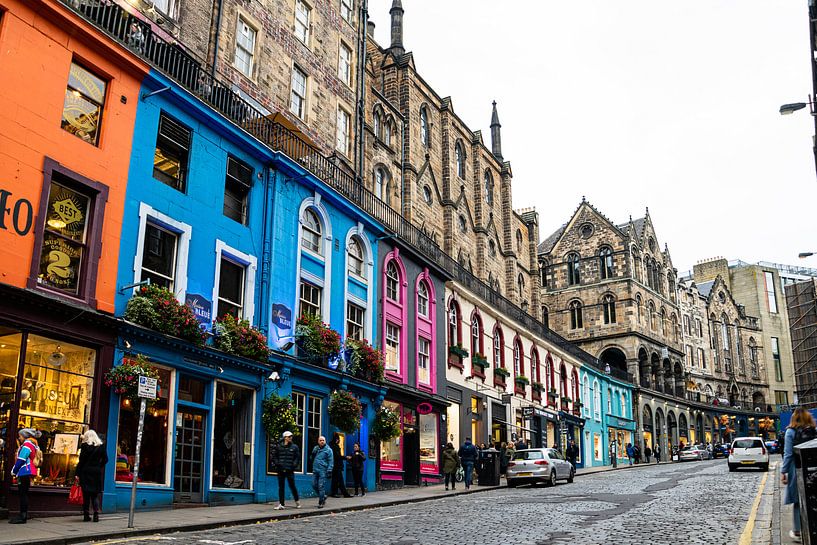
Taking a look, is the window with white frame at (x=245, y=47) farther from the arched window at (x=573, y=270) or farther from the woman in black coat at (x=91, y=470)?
the arched window at (x=573, y=270)

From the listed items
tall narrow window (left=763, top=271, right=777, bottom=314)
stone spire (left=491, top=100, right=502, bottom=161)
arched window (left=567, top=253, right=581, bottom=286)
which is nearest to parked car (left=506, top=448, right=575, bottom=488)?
stone spire (left=491, top=100, right=502, bottom=161)

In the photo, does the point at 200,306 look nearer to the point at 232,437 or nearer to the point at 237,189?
the point at 232,437

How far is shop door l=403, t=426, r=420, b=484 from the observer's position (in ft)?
85.0

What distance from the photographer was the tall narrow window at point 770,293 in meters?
101

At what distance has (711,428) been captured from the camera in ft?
265

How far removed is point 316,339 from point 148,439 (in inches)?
246

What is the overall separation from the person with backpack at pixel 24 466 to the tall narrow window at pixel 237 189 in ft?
27.6

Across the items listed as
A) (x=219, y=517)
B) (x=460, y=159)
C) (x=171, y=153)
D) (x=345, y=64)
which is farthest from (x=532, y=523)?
(x=460, y=159)

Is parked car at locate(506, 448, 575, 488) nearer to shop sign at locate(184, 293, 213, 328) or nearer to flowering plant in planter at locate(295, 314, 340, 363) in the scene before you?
flowering plant in planter at locate(295, 314, 340, 363)

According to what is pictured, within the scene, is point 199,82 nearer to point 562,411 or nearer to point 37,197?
point 37,197

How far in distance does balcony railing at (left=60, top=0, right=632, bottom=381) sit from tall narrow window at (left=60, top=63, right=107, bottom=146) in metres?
1.03

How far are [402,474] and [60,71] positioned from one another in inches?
659

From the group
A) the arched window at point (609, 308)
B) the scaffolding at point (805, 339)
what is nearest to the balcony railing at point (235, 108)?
the arched window at point (609, 308)

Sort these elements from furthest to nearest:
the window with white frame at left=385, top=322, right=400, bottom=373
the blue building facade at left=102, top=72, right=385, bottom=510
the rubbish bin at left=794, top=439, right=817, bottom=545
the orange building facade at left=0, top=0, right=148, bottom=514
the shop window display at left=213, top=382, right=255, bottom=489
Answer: the window with white frame at left=385, top=322, right=400, bottom=373, the shop window display at left=213, top=382, right=255, bottom=489, the blue building facade at left=102, top=72, right=385, bottom=510, the orange building facade at left=0, top=0, right=148, bottom=514, the rubbish bin at left=794, top=439, right=817, bottom=545
